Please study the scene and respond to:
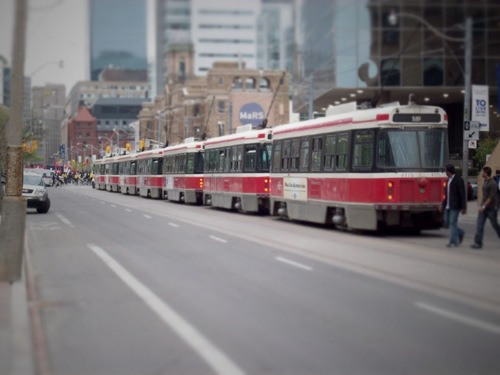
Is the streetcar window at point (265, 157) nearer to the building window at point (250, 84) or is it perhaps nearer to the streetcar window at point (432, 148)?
the streetcar window at point (432, 148)

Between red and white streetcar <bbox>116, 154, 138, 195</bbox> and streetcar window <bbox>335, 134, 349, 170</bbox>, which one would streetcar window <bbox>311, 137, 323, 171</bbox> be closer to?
streetcar window <bbox>335, 134, 349, 170</bbox>

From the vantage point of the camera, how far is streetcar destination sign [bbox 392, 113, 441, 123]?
2238cm

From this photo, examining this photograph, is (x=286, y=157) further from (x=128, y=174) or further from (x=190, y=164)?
(x=128, y=174)

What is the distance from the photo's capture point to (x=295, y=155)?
2820 cm

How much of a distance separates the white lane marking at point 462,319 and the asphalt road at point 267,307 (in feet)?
0.05

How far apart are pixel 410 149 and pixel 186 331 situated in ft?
45.6

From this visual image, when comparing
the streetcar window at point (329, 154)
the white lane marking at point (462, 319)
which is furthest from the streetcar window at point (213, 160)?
the white lane marking at point (462, 319)

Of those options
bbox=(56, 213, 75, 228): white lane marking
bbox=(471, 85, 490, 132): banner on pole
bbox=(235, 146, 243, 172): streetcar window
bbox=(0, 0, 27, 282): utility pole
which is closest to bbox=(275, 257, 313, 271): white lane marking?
bbox=(0, 0, 27, 282): utility pole

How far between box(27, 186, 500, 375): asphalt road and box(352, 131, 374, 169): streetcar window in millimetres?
2455

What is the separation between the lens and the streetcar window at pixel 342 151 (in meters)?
23.6

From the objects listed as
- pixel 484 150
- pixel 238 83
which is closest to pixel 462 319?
pixel 484 150

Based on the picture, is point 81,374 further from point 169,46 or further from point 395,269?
point 169,46

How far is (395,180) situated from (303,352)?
549 inches

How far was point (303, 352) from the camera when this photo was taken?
8.56m
